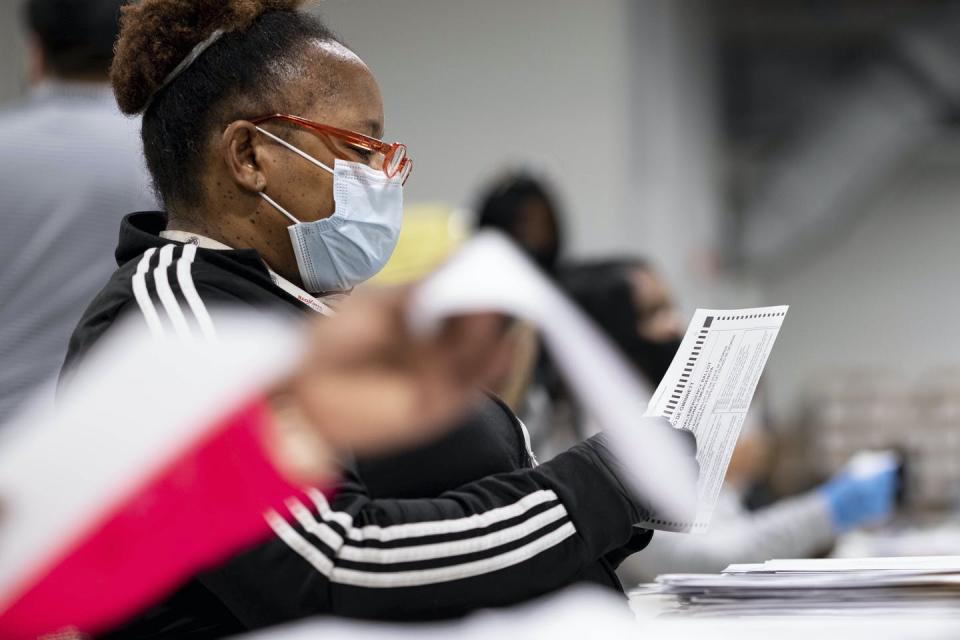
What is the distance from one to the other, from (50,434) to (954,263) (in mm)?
9155

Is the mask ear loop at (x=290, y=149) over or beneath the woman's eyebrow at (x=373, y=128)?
beneath

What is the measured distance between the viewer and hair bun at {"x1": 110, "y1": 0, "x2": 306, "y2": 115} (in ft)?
4.03

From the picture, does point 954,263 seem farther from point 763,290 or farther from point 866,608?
point 866,608

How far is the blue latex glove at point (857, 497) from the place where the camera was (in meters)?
2.43

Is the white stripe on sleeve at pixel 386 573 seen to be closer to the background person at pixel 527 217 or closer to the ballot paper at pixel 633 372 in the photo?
the ballot paper at pixel 633 372

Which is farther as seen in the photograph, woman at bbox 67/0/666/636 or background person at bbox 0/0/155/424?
background person at bbox 0/0/155/424

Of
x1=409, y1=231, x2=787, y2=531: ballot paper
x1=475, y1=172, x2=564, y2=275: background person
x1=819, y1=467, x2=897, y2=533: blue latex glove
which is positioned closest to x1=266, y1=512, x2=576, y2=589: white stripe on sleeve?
x1=409, y1=231, x2=787, y2=531: ballot paper

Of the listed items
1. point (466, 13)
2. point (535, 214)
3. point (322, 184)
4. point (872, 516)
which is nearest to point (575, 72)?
point (466, 13)

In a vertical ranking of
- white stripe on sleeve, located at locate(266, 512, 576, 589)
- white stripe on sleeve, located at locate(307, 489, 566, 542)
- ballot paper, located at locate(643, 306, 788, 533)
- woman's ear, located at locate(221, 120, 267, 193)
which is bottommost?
white stripe on sleeve, located at locate(266, 512, 576, 589)

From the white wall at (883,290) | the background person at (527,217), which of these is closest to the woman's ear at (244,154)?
the background person at (527,217)

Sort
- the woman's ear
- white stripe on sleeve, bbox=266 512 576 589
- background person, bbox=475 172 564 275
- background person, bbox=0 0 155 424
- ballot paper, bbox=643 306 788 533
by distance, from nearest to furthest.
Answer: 1. white stripe on sleeve, bbox=266 512 576 589
2. ballot paper, bbox=643 306 788 533
3. the woman's ear
4. background person, bbox=0 0 155 424
5. background person, bbox=475 172 564 275

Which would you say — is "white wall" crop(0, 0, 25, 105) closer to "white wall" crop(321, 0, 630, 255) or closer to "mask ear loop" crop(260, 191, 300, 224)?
"white wall" crop(321, 0, 630, 255)

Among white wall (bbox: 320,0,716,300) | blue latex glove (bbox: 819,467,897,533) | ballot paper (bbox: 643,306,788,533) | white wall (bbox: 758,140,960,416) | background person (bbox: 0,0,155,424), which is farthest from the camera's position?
white wall (bbox: 758,140,960,416)

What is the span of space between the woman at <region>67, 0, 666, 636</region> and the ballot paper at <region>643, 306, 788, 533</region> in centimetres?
8
